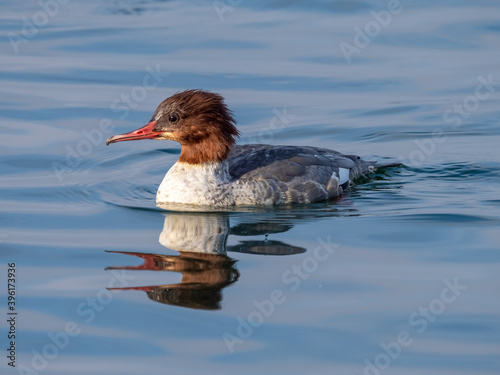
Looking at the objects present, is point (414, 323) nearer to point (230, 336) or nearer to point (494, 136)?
point (230, 336)

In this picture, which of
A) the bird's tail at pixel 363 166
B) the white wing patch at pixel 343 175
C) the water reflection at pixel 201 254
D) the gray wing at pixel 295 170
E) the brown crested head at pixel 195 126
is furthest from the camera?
the bird's tail at pixel 363 166

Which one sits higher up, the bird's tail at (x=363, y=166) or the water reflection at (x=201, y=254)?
the bird's tail at (x=363, y=166)

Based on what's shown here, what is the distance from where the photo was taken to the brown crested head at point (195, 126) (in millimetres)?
10430

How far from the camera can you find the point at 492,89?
15.2 meters

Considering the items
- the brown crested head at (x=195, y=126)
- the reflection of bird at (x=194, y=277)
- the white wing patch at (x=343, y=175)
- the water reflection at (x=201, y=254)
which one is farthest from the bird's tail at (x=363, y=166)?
the reflection of bird at (x=194, y=277)

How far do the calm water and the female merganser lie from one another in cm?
29

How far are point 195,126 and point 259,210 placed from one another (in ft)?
3.95

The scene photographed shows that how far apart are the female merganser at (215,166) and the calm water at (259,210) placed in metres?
0.29

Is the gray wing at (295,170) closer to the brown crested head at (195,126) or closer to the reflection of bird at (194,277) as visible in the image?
the brown crested head at (195,126)

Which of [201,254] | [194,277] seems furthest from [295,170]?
[194,277]

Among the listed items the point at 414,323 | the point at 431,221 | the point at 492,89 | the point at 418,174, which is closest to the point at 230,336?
the point at 414,323

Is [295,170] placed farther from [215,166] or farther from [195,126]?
[195,126]

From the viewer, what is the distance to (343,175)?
37.5 ft

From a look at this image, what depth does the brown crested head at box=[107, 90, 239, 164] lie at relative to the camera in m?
10.4
